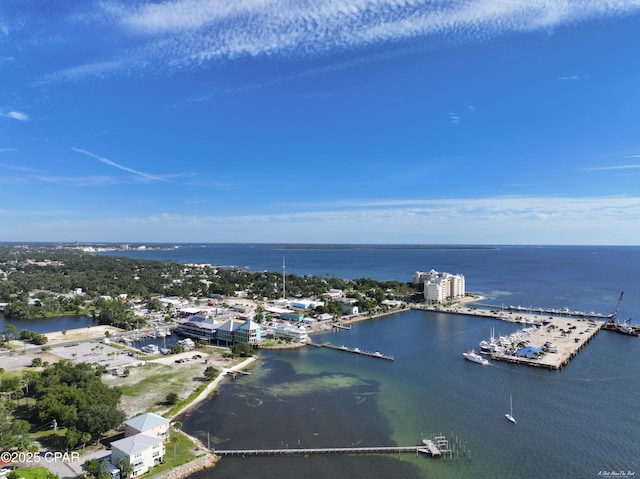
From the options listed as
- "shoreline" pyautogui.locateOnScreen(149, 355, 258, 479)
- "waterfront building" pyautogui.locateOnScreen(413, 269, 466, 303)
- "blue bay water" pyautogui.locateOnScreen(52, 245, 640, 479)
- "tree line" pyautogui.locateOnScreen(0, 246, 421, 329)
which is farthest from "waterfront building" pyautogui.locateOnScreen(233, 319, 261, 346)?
"waterfront building" pyautogui.locateOnScreen(413, 269, 466, 303)

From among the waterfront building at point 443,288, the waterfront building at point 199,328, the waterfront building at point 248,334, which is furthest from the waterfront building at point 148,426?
the waterfront building at point 443,288

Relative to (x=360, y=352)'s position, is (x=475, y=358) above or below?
above

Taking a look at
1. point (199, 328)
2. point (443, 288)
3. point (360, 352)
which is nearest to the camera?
point (360, 352)

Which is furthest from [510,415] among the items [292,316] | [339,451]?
[292,316]

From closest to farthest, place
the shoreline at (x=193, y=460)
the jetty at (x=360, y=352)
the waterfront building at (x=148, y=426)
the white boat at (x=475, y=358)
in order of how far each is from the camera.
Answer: the shoreline at (x=193, y=460)
the waterfront building at (x=148, y=426)
the white boat at (x=475, y=358)
the jetty at (x=360, y=352)

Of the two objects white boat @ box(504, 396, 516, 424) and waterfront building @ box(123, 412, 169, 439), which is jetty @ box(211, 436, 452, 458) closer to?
waterfront building @ box(123, 412, 169, 439)

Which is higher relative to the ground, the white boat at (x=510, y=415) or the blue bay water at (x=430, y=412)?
the white boat at (x=510, y=415)

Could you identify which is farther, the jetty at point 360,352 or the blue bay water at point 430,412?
the jetty at point 360,352

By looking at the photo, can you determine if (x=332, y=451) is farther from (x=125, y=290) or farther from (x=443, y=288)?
(x=125, y=290)

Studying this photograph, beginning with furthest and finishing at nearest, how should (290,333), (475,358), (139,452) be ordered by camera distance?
(290,333) < (475,358) < (139,452)

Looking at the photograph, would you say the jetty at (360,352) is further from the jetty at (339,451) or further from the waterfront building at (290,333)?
the jetty at (339,451)

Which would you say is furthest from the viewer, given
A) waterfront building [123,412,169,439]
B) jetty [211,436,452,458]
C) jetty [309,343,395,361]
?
jetty [309,343,395,361]
